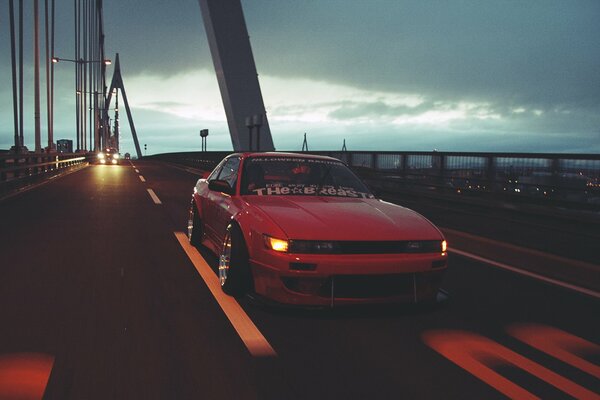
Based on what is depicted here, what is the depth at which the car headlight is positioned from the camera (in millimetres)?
4609

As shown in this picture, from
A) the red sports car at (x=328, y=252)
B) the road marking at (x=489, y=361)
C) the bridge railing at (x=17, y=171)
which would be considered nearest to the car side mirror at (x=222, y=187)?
the red sports car at (x=328, y=252)

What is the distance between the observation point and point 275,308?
4.61 meters

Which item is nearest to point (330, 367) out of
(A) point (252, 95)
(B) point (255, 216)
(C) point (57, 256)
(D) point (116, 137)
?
(B) point (255, 216)

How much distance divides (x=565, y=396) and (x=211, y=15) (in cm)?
2820

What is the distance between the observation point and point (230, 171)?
7258 mm

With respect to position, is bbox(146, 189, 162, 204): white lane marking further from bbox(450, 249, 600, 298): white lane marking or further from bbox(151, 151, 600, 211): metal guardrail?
bbox(450, 249, 600, 298): white lane marking

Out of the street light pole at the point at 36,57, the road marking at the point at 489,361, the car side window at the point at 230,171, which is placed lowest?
the road marking at the point at 489,361

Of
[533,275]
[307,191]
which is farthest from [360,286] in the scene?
[533,275]

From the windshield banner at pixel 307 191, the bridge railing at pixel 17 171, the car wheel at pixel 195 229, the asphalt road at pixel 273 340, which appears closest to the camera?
the asphalt road at pixel 273 340

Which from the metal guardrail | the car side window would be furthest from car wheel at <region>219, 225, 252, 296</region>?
the metal guardrail

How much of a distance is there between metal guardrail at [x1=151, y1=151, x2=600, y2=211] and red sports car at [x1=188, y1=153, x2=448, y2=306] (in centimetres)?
543

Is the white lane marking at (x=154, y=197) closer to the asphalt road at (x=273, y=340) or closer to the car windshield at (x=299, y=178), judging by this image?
the asphalt road at (x=273, y=340)

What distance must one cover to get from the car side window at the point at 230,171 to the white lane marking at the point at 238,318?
103 cm

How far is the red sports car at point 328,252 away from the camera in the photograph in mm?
4523
